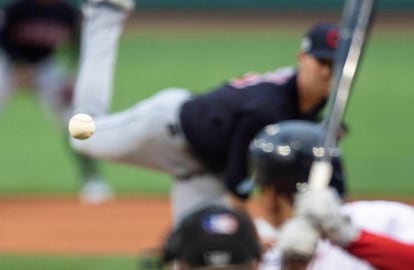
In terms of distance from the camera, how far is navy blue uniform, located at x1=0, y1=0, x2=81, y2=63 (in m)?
12.1

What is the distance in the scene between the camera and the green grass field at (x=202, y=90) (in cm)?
1162

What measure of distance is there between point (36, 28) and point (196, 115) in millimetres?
6360

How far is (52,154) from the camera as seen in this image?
13.4m

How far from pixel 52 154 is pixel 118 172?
117 cm

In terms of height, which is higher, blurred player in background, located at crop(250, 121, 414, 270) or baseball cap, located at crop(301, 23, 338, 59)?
baseball cap, located at crop(301, 23, 338, 59)

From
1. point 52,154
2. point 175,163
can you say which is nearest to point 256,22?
point 52,154

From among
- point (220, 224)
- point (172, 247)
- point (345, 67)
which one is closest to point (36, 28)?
point (345, 67)

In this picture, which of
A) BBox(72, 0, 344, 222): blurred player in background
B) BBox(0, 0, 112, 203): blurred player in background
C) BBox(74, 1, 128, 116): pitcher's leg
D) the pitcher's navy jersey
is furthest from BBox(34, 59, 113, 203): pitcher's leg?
BBox(74, 1, 128, 116): pitcher's leg

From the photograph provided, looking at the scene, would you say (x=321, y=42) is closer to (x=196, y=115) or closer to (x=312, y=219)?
(x=196, y=115)

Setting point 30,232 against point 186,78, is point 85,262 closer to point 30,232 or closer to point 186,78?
point 30,232

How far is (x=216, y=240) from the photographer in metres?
3.33

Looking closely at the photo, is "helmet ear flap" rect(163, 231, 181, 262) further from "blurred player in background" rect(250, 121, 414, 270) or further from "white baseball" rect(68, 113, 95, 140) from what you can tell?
"white baseball" rect(68, 113, 95, 140)

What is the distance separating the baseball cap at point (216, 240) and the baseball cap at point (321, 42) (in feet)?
9.15

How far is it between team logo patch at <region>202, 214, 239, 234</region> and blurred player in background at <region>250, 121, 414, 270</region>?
46 cm
